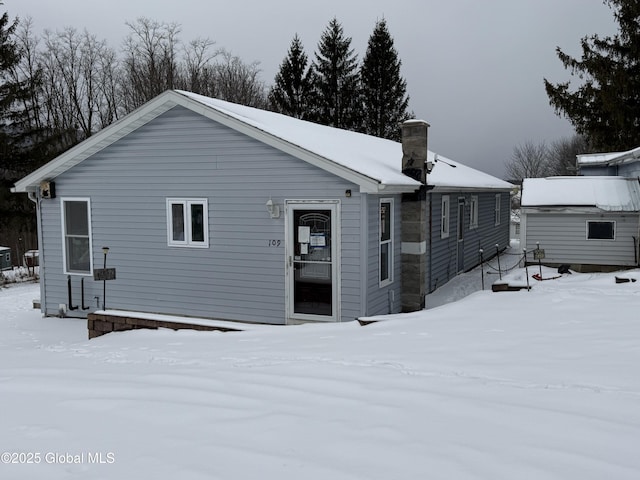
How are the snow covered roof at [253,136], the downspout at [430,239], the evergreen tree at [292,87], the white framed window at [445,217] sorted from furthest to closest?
1. the evergreen tree at [292,87]
2. the white framed window at [445,217]
3. the downspout at [430,239]
4. the snow covered roof at [253,136]

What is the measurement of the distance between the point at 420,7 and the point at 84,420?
4208 centimetres

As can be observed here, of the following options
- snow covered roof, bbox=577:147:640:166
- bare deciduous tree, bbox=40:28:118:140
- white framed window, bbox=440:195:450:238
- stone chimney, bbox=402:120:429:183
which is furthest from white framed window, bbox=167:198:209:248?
bare deciduous tree, bbox=40:28:118:140

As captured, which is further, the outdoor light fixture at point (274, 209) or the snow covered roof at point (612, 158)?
the snow covered roof at point (612, 158)

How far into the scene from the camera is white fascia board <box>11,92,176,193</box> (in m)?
9.52

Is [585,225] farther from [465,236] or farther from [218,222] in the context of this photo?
[218,222]

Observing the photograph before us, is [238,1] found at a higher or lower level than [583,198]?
higher

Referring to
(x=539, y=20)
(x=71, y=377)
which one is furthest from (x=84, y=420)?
(x=539, y=20)

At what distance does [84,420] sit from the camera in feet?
12.0

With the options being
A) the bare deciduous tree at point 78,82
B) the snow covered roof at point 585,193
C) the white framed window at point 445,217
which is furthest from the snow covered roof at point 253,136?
the bare deciduous tree at point 78,82

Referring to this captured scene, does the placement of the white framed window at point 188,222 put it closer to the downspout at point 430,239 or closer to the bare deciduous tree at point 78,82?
the downspout at point 430,239

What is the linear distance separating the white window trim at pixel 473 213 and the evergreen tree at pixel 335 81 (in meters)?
21.0

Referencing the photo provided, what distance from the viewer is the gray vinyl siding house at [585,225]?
13867 millimetres

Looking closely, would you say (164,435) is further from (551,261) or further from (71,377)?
(551,261)

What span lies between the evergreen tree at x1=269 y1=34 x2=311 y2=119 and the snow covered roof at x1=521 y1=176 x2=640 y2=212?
74.9ft
